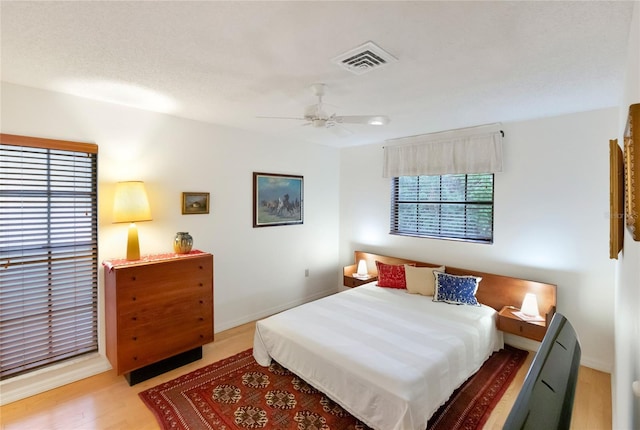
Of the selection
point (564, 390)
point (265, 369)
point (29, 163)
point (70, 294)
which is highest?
point (29, 163)

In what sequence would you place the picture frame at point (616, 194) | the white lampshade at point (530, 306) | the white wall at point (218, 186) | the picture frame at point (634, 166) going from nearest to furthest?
the picture frame at point (634, 166) < the picture frame at point (616, 194) < the white wall at point (218, 186) < the white lampshade at point (530, 306)

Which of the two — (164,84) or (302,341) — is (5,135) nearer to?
(164,84)

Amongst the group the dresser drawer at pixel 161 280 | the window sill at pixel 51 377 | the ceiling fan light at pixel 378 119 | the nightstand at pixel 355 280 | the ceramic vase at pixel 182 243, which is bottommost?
the window sill at pixel 51 377

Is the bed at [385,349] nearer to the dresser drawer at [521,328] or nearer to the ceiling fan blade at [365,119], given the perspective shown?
the dresser drawer at [521,328]

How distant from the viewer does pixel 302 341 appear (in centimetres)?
252

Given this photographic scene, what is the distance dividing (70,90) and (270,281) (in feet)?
9.60

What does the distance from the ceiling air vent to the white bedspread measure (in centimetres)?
203

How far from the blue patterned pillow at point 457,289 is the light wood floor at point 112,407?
79 centimetres

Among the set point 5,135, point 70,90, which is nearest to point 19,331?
point 5,135

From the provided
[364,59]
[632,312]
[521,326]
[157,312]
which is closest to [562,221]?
[521,326]

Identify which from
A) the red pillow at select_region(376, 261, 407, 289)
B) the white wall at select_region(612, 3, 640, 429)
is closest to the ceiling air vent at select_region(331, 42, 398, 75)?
the white wall at select_region(612, 3, 640, 429)

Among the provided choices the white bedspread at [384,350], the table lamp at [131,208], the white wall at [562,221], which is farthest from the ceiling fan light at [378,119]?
the table lamp at [131,208]

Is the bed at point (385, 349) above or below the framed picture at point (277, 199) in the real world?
below

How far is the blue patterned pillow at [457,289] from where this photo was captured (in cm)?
333
